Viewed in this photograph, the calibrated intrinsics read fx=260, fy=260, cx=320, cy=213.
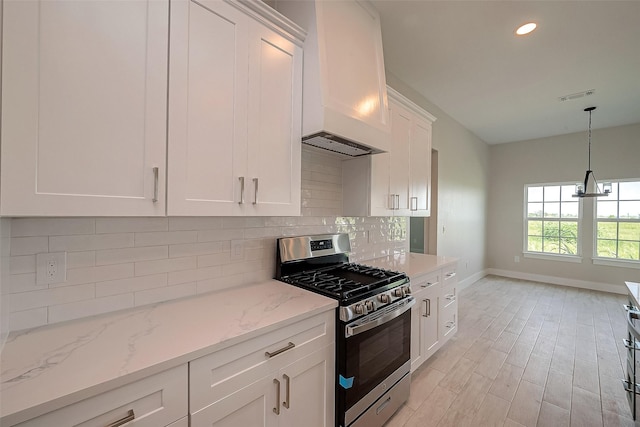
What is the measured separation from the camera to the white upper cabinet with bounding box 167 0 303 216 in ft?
3.89

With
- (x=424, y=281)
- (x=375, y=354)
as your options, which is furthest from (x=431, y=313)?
(x=375, y=354)

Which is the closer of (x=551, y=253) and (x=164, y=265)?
(x=164, y=265)

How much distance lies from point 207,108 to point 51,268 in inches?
38.5

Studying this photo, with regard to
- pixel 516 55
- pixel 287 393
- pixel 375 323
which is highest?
pixel 516 55

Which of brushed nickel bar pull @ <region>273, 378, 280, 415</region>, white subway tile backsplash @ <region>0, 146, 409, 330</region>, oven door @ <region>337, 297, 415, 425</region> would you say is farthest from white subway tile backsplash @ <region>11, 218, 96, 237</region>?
oven door @ <region>337, 297, 415, 425</region>

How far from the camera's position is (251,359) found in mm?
1124

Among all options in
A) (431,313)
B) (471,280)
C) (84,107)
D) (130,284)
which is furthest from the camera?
(471,280)

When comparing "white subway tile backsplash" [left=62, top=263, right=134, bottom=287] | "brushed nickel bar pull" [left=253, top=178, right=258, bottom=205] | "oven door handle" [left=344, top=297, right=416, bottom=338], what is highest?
"brushed nickel bar pull" [left=253, top=178, right=258, bottom=205]

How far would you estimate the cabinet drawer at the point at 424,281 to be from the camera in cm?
214

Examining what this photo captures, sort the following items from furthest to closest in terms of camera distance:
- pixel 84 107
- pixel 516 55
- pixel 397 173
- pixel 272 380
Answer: pixel 516 55, pixel 397 173, pixel 272 380, pixel 84 107

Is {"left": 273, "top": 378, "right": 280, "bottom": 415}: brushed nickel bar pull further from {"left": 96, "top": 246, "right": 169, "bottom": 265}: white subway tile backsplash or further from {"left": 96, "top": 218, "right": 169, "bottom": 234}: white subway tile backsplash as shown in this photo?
{"left": 96, "top": 218, "right": 169, "bottom": 234}: white subway tile backsplash

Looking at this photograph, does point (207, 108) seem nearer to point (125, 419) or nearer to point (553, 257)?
point (125, 419)

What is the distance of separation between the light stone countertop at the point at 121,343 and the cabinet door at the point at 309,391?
0.25m

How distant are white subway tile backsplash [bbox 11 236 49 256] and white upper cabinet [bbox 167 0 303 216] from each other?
549mm
